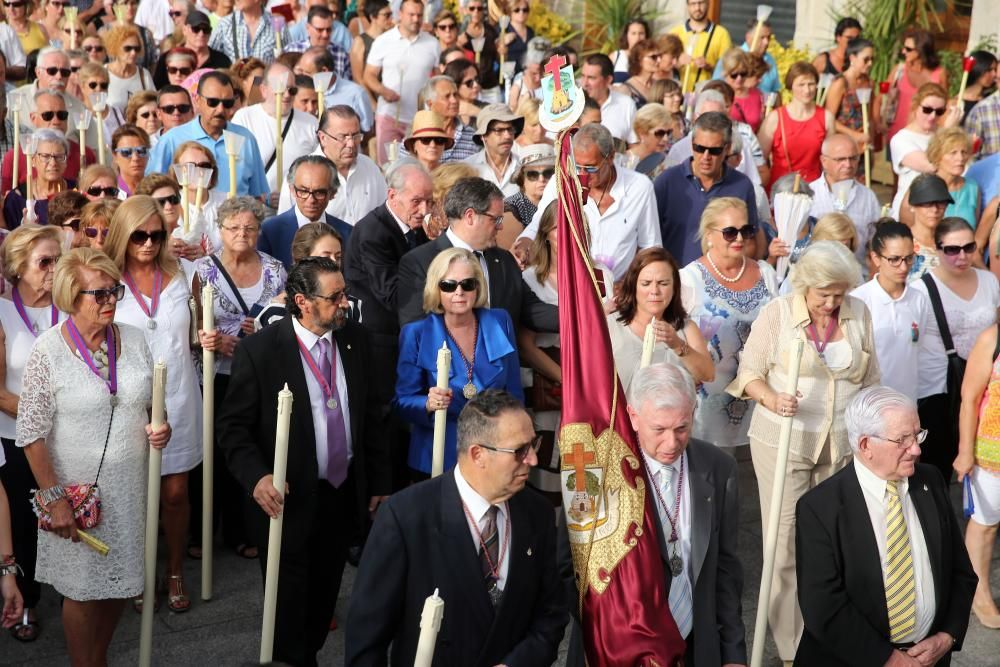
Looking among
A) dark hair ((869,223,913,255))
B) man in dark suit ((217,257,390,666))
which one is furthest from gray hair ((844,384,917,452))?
dark hair ((869,223,913,255))

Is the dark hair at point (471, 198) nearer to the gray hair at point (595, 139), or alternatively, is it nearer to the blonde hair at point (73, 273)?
the gray hair at point (595, 139)

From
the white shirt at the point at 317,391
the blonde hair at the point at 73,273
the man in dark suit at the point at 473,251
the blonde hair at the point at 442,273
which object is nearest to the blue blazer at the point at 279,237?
the man in dark suit at the point at 473,251

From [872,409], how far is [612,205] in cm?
345

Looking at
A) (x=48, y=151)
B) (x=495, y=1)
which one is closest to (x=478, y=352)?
(x=48, y=151)

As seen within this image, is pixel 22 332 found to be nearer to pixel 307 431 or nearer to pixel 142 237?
pixel 142 237

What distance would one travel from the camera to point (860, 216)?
980 centimetres

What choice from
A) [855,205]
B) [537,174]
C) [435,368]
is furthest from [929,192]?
[435,368]

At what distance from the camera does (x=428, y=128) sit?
9453 millimetres

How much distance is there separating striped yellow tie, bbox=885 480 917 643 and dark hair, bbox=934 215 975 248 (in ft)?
11.1

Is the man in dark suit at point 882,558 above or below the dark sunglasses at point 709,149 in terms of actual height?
below

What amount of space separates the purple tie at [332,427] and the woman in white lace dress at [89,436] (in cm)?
72

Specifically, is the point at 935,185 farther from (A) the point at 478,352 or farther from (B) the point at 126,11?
(B) the point at 126,11

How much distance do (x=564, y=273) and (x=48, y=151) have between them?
4.96 m

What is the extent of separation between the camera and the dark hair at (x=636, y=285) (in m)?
6.79
